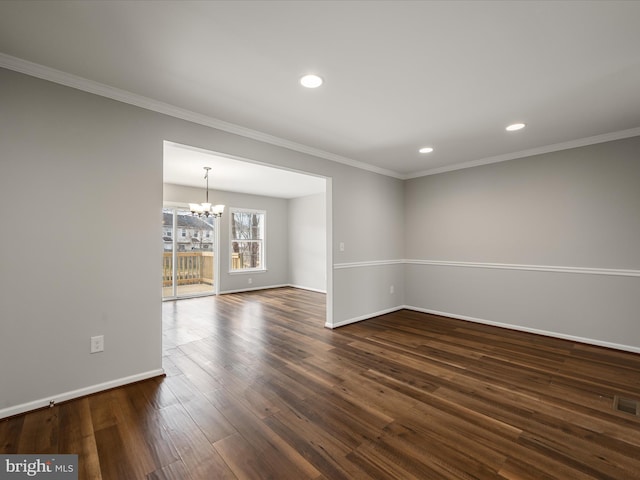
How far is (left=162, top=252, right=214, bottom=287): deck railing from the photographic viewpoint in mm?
6633

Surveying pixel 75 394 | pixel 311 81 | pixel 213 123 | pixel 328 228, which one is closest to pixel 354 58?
pixel 311 81

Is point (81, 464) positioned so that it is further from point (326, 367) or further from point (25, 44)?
point (25, 44)

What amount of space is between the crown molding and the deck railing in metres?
4.56

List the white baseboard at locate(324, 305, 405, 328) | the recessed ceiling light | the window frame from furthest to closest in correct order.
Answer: the window frame
the white baseboard at locate(324, 305, 405, 328)
the recessed ceiling light

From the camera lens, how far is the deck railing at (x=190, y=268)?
6.63 metres

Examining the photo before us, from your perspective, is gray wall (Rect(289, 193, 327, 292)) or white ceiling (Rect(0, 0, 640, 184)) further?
gray wall (Rect(289, 193, 327, 292))

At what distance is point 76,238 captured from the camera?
231 cm

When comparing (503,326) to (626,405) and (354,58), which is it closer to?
(626,405)

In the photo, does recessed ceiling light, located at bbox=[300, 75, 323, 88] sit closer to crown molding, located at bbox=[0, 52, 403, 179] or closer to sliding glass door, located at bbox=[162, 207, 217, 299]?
crown molding, located at bbox=[0, 52, 403, 179]

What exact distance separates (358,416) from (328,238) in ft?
8.53

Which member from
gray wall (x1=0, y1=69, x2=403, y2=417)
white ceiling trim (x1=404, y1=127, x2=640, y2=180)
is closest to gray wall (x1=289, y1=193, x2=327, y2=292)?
white ceiling trim (x1=404, y1=127, x2=640, y2=180)

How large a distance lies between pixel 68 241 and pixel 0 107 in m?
1.02

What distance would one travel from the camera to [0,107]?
2029 millimetres

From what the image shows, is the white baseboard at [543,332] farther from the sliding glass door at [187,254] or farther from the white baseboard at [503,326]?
the sliding glass door at [187,254]
